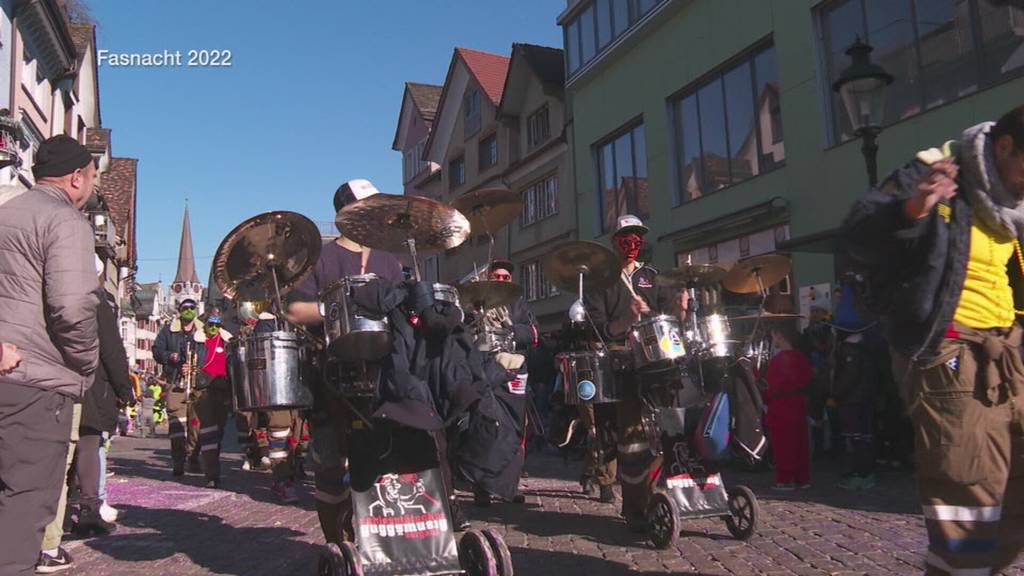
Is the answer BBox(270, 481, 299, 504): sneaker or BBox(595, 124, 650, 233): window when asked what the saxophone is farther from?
BBox(595, 124, 650, 233): window

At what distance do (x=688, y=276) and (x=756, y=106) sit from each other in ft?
34.9

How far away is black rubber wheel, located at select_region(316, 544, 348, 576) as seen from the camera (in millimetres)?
3945

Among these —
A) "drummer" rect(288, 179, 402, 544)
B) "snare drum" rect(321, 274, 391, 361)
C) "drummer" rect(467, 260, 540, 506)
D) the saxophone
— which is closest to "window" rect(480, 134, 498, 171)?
the saxophone

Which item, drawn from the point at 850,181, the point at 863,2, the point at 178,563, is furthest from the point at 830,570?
the point at 863,2

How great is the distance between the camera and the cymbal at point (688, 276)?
578cm

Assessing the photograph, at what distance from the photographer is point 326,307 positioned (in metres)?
4.18

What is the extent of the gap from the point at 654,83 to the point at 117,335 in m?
14.7

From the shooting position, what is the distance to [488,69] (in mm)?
32062

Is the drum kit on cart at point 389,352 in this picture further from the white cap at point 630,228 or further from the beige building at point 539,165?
the beige building at point 539,165

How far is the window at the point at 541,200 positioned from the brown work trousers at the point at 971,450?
22019 millimetres

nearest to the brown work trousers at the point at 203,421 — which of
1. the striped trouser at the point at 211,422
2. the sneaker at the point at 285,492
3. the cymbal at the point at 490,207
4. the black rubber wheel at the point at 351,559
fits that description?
the striped trouser at the point at 211,422

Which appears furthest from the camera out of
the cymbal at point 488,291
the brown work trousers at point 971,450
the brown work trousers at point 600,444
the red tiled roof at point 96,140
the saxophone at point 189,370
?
the red tiled roof at point 96,140

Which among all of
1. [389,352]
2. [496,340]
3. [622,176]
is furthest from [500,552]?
[622,176]

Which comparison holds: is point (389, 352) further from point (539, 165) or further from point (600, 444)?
point (539, 165)
